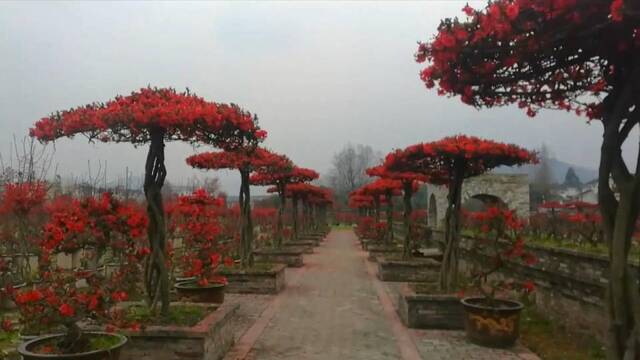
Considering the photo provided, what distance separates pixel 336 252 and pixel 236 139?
1637 centimetres

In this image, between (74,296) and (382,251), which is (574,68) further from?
(382,251)

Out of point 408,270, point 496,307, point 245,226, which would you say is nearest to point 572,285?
point 496,307

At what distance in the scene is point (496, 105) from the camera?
432 cm

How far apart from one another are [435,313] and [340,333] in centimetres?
129

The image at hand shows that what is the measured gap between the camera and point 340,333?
7848 millimetres

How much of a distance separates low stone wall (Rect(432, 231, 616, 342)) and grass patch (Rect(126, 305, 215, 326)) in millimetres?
4166

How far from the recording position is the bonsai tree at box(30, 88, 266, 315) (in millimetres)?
6113

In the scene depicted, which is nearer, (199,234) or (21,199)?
(199,234)

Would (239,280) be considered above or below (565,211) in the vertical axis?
below

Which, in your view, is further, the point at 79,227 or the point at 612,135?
the point at 79,227

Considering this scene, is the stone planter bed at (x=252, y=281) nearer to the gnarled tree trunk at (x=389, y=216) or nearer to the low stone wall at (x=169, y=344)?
the low stone wall at (x=169, y=344)

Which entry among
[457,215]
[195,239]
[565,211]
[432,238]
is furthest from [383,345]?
[432,238]

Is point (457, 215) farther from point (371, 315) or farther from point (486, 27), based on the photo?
point (486, 27)

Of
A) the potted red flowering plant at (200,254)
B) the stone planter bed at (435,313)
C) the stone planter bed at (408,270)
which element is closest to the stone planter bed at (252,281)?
the potted red flowering plant at (200,254)
